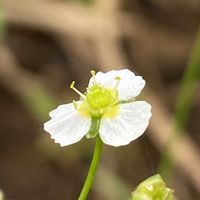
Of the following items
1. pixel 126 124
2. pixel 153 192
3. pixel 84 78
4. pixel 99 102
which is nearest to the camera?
pixel 153 192

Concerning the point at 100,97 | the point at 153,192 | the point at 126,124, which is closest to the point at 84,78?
the point at 100,97

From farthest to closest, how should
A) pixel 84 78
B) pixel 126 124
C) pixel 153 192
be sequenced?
1. pixel 84 78
2. pixel 126 124
3. pixel 153 192

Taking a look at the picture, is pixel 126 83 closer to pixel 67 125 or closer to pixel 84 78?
pixel 67 125

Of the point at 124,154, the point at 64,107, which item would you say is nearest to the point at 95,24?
the point at 124,154

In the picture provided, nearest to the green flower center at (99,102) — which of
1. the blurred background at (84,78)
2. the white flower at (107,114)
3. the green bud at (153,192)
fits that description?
the white flower at (107,114)

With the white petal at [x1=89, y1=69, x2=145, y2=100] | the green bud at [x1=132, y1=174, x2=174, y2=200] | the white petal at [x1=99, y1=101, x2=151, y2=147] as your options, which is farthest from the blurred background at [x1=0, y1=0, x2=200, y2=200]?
the green bud at [x1=132, y1=174, x2=174, y2=200]

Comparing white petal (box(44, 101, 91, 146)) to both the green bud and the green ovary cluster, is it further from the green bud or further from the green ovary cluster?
the green bud

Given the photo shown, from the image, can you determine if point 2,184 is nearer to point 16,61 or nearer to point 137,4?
point 16,61
